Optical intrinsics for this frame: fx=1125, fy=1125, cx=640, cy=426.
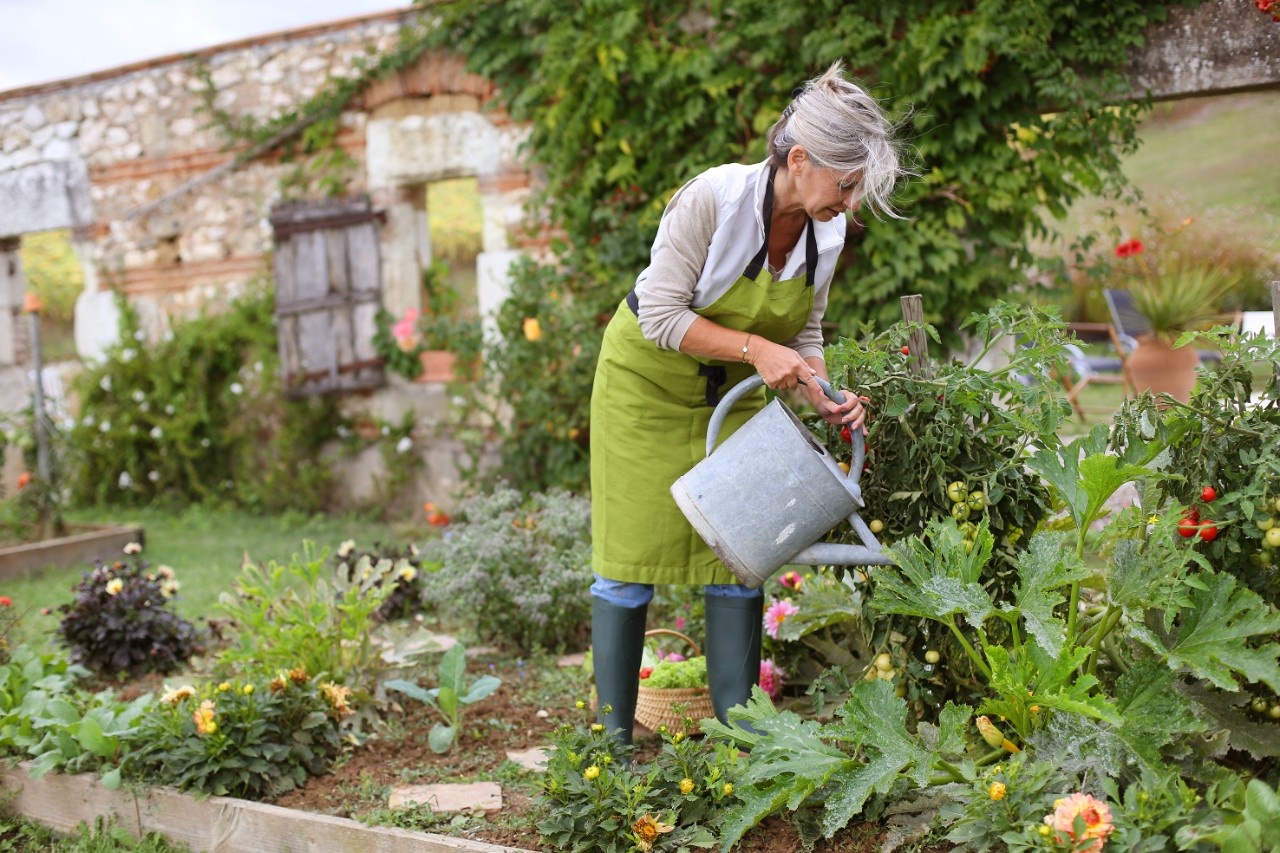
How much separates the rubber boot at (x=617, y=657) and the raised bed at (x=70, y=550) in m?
3.91

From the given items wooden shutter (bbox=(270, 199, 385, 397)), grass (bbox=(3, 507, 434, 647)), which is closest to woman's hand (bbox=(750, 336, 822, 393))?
grass (bbox=(3, 507, 434, 647))

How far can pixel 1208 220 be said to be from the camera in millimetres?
11594

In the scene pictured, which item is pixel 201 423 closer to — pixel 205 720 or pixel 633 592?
pixel 205 720

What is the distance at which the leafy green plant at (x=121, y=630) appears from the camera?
378cm

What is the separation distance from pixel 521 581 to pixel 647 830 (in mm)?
1764

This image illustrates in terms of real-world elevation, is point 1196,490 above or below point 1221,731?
above

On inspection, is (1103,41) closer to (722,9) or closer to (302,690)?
(722,9)

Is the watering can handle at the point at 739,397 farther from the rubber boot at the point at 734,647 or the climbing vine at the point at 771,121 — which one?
the climbing vine at the point at 771,121

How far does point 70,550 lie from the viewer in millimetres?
5840

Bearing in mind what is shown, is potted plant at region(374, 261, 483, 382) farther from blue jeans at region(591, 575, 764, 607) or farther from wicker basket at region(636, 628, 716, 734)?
blue jeans at region(591, 575, 764, 607)

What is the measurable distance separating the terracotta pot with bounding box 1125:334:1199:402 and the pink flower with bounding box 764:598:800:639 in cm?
450

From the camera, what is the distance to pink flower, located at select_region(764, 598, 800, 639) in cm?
293

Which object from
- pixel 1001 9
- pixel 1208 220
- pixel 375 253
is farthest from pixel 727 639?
pixel 1208 220

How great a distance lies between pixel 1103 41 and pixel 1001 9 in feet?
1.41
